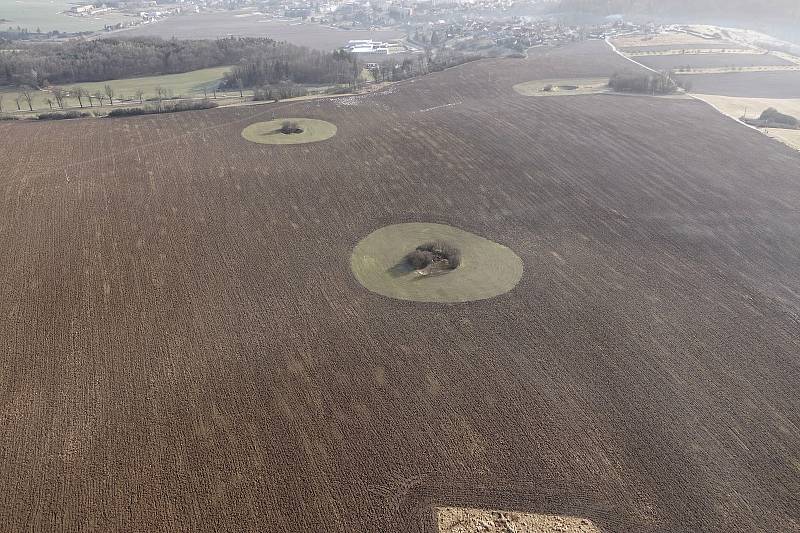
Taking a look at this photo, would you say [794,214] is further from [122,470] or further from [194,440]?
[122,470]

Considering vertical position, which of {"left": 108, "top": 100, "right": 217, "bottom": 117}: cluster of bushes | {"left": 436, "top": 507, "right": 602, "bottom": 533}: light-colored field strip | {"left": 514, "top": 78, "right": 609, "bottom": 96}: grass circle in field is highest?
{"left": 108, "top": 100, "right": 217, "bottom": 117}: cluster of bushes

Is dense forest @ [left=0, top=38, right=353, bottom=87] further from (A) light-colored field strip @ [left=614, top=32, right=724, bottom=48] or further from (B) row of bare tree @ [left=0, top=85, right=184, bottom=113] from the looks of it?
(A) light-colored field strip @ [left=614, top=32, right=724, bottom=48]

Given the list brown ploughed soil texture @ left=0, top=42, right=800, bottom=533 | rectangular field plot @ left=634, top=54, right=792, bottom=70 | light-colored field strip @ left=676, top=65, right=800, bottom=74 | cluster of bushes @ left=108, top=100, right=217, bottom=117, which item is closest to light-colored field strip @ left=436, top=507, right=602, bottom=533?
brown ploughed soil texture @ left=0, top=42, right=800, bottom=533

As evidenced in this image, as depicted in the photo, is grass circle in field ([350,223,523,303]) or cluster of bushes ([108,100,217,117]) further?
cluster of bushes ([108,100,217,117])

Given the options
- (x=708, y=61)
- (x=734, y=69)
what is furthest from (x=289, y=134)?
(x=708, y=61)

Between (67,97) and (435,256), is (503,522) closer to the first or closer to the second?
(435,256)

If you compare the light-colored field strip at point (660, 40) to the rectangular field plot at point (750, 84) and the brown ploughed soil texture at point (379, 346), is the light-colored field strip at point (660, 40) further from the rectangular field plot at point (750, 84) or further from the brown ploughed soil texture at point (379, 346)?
the brown ploughed soil texture at point (379, 346)
